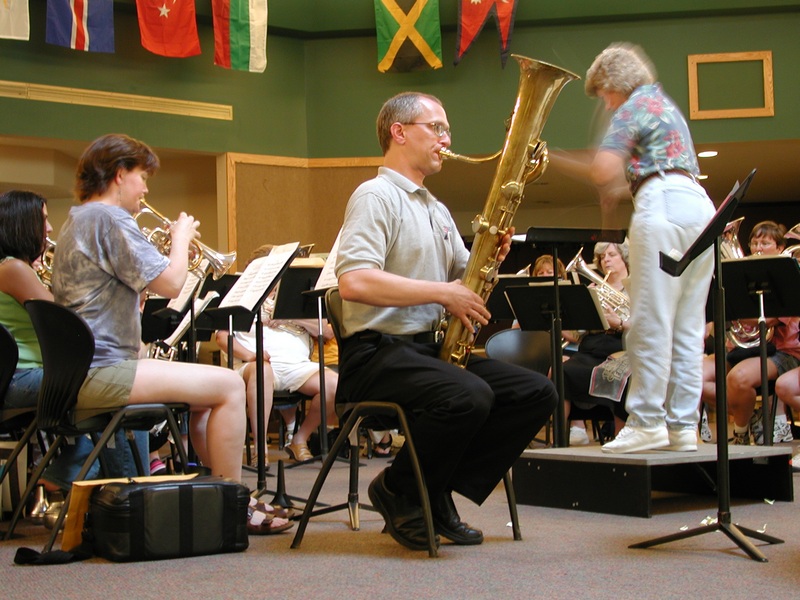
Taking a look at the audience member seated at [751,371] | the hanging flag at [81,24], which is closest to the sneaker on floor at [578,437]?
the audience member seated at [751,371]

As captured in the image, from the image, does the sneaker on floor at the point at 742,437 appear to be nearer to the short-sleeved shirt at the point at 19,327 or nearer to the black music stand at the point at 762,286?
the black music stand at the point at 762,286

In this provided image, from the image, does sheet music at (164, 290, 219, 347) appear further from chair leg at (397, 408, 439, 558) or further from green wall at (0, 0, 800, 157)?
green wall at (0, 0, 800, 157)

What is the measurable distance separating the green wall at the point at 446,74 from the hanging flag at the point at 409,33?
0.23 m

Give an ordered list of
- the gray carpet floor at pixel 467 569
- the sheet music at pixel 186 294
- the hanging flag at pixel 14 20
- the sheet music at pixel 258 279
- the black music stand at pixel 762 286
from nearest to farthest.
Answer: the gray carpet floor at pixel 467 569 → the sheet music at pixel 258 279 → the sheet music at pixel 186 294 → the black music stand at pixel 762 286 → the hanging flag at pixel 14 20

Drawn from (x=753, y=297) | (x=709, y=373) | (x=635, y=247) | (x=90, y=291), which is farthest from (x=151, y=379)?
(x=709, y=373)

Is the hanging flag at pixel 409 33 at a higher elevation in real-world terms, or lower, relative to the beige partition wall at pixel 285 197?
higher

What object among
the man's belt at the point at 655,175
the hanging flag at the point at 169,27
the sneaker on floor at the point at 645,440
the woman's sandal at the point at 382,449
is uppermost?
the hanging flag at the point at 169,27

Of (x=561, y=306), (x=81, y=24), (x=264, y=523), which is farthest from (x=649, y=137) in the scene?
(x=81, y=24)

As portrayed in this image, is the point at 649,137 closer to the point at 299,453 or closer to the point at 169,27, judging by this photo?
the point at 299,453

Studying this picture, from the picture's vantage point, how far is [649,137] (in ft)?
12.1

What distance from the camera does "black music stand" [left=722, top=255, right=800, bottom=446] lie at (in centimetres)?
448

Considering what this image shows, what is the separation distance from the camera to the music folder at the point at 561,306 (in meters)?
4.87

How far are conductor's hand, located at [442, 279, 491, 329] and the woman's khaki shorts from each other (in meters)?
1.10

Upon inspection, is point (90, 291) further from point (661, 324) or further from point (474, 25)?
point (474, 25)
